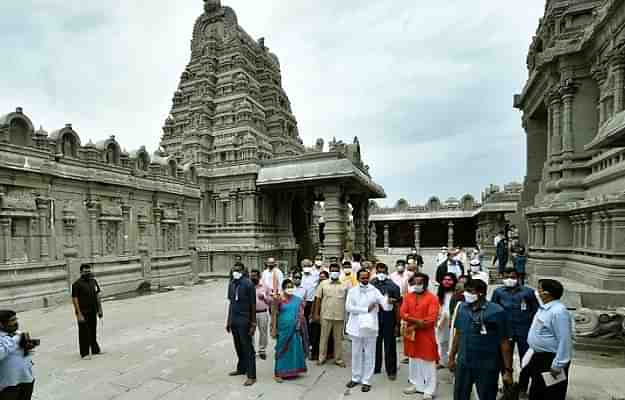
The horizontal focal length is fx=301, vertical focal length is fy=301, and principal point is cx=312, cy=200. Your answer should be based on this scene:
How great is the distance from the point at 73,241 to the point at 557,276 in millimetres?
14576

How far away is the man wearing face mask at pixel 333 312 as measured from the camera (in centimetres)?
493

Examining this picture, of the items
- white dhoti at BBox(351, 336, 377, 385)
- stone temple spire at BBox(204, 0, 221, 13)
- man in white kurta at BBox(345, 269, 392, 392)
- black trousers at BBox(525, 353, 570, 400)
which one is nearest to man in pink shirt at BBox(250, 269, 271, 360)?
man in white kurta at BBox(345, 269, 392, 392)

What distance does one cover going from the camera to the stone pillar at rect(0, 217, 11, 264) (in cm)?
823

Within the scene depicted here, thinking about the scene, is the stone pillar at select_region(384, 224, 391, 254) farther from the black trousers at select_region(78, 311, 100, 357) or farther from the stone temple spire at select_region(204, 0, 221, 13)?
the black trousers at select_region(78, 311, 100, 357)

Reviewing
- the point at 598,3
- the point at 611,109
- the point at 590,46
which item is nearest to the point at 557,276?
the point at 611,109

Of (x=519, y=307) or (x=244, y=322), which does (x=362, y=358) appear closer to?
(x=244, y=322)

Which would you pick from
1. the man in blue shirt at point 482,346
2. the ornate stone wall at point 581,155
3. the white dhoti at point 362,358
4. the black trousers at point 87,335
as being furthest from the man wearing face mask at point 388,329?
the black trousers at point 87,335

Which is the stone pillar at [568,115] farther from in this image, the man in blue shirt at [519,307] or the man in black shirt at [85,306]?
the man in black shirt at [85,306]

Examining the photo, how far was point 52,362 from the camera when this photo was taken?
522 centimetres

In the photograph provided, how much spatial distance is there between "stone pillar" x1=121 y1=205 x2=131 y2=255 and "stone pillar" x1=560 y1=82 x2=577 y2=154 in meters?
15.0

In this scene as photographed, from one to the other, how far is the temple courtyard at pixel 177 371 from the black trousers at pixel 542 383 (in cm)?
84

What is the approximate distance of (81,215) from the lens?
10.4 m

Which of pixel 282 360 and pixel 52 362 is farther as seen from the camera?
pixel 52 362

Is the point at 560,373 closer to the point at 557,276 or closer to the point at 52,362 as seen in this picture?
the point at 557,276
